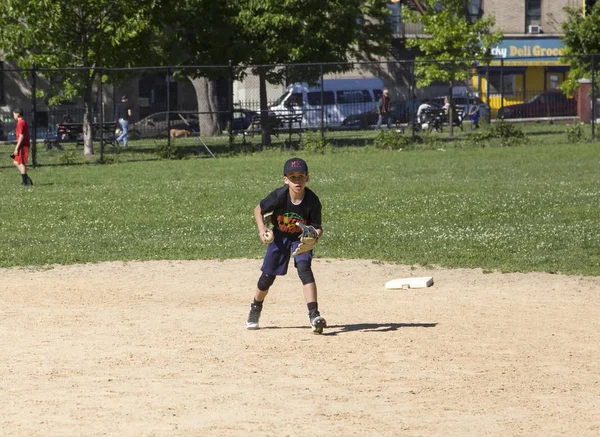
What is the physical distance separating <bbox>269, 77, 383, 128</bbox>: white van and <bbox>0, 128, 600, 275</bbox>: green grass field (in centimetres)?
630

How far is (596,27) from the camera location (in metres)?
47.5

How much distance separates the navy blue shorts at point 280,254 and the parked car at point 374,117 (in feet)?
93.6

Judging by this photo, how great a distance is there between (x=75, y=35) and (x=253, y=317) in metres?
27.7

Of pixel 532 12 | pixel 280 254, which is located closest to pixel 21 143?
pixel 280 254

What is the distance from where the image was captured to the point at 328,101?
48438mm

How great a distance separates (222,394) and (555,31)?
2466 inches

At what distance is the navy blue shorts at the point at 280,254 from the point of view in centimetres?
970

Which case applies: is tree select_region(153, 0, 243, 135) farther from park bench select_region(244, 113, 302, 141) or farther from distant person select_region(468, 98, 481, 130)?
distant person select_region(468, 98, 481, 130)

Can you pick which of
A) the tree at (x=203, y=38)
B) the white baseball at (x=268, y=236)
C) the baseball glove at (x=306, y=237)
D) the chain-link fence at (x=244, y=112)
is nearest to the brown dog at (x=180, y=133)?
the chain-link fence at (x=244, y=112)

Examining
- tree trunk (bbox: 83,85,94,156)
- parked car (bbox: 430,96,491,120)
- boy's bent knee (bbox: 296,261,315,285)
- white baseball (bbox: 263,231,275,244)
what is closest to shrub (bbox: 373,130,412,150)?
parked car (bbox: 430,96,491,120)

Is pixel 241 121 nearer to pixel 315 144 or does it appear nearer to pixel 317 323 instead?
pixel 315 144

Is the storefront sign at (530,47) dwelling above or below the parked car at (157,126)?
above

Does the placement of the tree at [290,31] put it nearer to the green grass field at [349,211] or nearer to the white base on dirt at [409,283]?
the green grass field at [349,211]

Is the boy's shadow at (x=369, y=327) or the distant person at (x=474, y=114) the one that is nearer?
the boy's shadow at (x=369, y=327)
